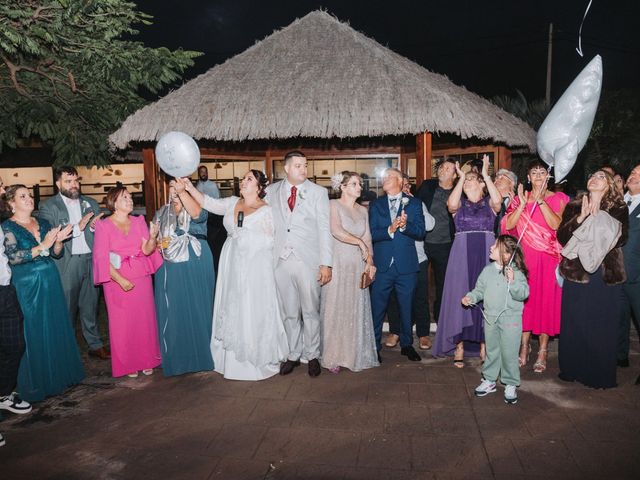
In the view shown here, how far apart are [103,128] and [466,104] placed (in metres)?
6.52

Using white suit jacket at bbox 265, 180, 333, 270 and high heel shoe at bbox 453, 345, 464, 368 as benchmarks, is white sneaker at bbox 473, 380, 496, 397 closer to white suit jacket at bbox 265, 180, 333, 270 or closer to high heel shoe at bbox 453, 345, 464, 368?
high heel shoe at bbox 453, 345, 464, 368

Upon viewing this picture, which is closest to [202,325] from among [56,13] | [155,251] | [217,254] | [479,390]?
[155,251]

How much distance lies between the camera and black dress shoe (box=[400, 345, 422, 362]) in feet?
17.6

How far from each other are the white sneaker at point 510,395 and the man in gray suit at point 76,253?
4.41 m

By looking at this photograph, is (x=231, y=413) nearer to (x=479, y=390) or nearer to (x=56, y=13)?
(x=479, y=390)

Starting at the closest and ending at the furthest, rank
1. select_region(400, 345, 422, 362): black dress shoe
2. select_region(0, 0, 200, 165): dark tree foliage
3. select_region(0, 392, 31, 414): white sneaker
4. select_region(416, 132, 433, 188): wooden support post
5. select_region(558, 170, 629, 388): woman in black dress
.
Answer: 1. select_region(0, 392, 31, 414): white sneaker
2. select_region(558, 170, 629, 388): woman in black dress
3. select_region(400, 345, 422, 362): black dress shoe
4. select_region(0, 0, 200, 165): dark tree foliage
5. select_region(416, 132, 433, 188): wooden support post

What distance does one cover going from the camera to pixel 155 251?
5043mm

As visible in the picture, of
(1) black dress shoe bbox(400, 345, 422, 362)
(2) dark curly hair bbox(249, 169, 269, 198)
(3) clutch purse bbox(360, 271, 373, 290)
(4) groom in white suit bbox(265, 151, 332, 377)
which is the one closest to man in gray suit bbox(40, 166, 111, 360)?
(2) dark curly hair bbox(249, 169, 269, 198)

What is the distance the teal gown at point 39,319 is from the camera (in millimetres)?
4340

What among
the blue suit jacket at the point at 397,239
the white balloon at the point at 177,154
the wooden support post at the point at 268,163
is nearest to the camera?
the white balloon at the point at 177,154

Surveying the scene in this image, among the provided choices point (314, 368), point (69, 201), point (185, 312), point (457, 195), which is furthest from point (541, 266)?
point (69, 201)

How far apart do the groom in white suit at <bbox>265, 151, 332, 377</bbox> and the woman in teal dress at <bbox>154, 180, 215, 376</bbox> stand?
85 cm

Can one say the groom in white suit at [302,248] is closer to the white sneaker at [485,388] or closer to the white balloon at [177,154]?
the white balloon at [177,154]

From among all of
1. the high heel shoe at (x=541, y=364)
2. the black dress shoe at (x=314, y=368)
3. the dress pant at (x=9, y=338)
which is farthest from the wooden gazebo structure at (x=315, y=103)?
the dress pant at (x=9, y=338)
